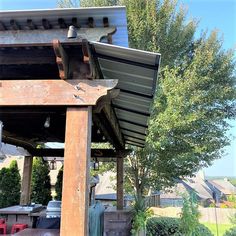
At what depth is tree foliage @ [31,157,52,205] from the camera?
894cm

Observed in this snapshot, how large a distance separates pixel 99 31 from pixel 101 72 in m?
0.58

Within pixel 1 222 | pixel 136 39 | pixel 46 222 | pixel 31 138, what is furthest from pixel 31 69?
pixel 136 39

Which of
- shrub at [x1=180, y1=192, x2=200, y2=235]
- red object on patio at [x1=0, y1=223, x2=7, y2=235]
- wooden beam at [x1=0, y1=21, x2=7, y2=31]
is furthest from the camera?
shrub at [x1=180, y1=192, x2=200, y2=235]

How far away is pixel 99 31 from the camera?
2406mm

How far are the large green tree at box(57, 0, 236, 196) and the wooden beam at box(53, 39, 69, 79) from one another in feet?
21.3

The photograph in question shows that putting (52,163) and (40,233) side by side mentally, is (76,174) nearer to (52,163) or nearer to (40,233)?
(40,233)

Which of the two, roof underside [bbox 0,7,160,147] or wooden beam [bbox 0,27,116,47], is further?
wooden beam [bbox 0,27,116,47]

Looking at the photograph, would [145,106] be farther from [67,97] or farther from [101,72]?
[67,97]

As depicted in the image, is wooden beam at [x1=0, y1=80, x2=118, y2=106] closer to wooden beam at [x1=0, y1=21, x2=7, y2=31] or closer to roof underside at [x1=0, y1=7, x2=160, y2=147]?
roof underside at [x1=0, y1=7, x2=160, y2=147]

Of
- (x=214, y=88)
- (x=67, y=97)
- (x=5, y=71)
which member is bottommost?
(x=67, y=97)

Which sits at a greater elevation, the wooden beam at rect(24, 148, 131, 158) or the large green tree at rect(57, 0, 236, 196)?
the large green tree at rect(57, 0, 236, 196)

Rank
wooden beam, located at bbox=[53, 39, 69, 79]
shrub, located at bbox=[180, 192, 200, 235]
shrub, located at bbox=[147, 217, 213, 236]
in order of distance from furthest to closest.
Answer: shrub, located at bbox=[147, 217, 213, 236]
shrub, located at bbox=[180, 192, 200, 235]
wooden beam, located at bbox=[53, 39, 69, 79]

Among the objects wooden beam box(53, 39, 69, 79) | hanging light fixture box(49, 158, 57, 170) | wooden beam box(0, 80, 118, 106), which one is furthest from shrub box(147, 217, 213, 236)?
wooden beam box(53, 39, 69, 79)

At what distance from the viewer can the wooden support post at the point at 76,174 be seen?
2.08 m
